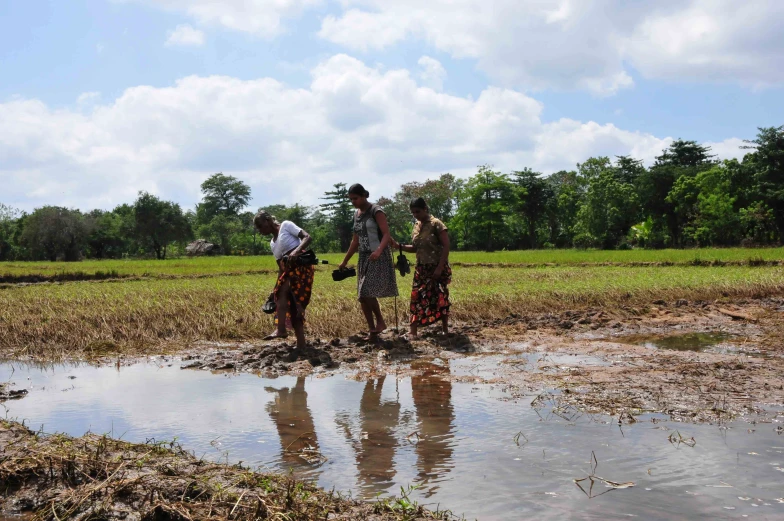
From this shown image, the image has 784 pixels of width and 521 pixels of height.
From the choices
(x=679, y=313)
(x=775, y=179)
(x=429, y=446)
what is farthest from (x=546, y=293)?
(x=775, y=179)

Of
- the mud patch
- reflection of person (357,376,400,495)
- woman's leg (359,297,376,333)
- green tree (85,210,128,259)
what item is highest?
green tree (85,210,128,259)

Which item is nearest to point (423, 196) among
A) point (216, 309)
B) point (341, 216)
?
point (341, 216)

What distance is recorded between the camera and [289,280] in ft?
22.9

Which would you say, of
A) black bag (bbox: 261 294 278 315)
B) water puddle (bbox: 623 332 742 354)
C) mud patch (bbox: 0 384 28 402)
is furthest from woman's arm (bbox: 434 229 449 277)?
mud patch (bbox: 0 384 28 402)

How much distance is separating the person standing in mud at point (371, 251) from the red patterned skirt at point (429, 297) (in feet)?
1.81

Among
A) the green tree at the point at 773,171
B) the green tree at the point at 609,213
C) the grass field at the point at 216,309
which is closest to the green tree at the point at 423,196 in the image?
the green tree at the point at 609,213

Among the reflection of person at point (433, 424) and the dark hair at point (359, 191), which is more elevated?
the dark hair at point (359, 191)

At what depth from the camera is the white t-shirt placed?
7.00m

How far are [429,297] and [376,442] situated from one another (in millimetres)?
3836

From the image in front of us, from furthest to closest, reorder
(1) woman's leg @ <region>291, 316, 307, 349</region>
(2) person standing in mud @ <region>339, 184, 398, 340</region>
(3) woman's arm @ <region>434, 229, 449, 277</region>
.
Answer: (3) woman's arm @ <region>434, 229, 449, 277</region>, (2) person standing in mud @ <region>339, 184, 398, 340</region>, (1) woman's leg @ <region>291, 316, 307, 349</region>

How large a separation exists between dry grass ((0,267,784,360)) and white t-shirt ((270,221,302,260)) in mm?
1561

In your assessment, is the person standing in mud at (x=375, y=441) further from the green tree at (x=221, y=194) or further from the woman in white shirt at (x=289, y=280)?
the green tree at (x=221, y=194)

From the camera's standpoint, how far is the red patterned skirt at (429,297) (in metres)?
7.70

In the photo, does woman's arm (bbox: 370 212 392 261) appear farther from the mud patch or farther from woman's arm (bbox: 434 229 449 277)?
the mud patch
